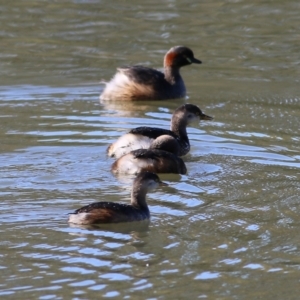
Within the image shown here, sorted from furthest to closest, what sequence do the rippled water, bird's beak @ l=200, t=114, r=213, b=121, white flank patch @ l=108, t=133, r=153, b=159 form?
bird's beak @ l=200, t=114, r=213, b=121
white flank patch @ l=108, t=133, r=153, b=159
the rippled water

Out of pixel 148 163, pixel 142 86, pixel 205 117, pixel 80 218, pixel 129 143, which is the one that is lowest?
pixel 80 218

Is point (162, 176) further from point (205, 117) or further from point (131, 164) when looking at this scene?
point (205, 117)

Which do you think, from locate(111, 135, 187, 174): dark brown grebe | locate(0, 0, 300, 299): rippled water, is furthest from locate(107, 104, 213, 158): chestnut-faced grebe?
locate(111, 135, 187, 174): dark brown grebe

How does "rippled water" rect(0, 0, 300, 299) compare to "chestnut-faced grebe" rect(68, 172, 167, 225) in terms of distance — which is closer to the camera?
"rippled water" rect(0, 0, 300, 299)

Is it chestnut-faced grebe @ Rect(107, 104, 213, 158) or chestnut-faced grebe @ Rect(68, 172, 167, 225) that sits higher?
chestnut-faced grebe @ Rect(107, 104, 213, 158)

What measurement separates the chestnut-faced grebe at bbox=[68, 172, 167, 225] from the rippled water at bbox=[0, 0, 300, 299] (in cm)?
9

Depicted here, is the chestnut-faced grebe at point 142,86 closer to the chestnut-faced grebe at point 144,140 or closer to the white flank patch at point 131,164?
the chestnut-faced grebe at point 144,140

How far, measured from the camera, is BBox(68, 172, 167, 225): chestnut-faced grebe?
7.48 m

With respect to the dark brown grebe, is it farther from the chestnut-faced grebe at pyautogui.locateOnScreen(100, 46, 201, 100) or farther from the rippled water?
the chestnut-faced grebe at pyautogui.locateOnScreen(100, 46, 201, 100)

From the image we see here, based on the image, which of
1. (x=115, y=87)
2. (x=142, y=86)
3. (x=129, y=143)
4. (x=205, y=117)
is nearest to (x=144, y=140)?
(x=129, y=143)

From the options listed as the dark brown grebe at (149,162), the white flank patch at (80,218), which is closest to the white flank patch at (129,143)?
the dark brown grebe at (149,162)

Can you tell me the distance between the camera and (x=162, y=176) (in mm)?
9320

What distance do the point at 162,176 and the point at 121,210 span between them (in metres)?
1.68

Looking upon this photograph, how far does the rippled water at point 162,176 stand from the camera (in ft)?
21.3
